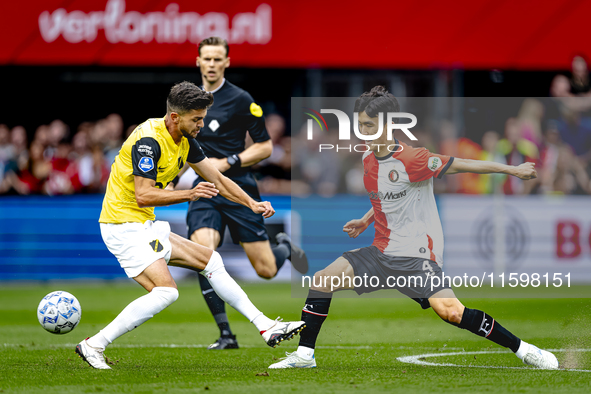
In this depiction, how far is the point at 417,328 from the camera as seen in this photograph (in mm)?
8977

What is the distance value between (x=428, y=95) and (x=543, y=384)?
11.4m

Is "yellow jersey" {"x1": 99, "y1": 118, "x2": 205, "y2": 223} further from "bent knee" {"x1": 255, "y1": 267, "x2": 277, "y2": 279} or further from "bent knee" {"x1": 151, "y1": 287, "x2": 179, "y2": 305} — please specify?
"bent knee" {"x1": 255, "y1": 267, "x2": 277, "y2": 279}

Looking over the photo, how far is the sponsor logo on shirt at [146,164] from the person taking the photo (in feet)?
19.8

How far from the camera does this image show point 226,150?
26.8 ft

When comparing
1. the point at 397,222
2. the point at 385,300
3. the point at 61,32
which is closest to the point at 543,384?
the point at 397,222

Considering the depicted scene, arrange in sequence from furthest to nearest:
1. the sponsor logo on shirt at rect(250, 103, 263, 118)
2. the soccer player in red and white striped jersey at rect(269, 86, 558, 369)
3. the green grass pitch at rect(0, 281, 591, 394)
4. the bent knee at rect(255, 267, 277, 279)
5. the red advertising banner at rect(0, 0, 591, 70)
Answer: the red advertising banner at rect(0, 0, 591, 70)
the bent knee at rect(255, 267, 277, 279)
the sponsor logo on shirt at rect(250, 103, 263, 118)
the soccer player in red and white striped jersey at rect(269, 86, 558, 369)
the green grass pitch at rect(0, 281, 591, 394)

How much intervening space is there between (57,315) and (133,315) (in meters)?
0.80

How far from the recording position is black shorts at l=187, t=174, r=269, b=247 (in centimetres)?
797

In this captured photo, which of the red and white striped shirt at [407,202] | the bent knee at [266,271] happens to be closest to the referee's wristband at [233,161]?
the bent knee at [266,271]

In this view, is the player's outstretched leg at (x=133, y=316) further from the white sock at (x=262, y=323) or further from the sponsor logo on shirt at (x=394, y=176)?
the sponsor logo on shirt at (x=394, y=176)

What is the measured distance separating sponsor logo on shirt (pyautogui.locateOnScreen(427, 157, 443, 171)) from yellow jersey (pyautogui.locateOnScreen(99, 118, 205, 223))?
6.08 ft

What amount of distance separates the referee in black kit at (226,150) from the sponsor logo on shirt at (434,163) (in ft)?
7.43

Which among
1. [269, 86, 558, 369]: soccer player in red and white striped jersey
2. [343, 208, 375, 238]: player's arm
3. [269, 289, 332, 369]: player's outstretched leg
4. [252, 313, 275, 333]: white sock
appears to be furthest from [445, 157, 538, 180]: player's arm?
[252, 313, 275, 333]: white sock

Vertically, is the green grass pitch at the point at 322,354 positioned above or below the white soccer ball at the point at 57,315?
below
